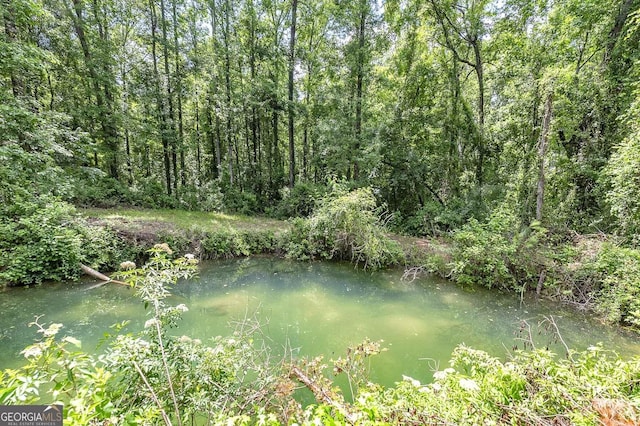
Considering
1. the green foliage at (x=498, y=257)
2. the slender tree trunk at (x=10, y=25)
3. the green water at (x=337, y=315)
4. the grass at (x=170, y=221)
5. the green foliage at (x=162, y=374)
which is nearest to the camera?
the green foliage at (x=162, y=374)

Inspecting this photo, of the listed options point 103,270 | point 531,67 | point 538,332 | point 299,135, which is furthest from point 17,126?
point 299,135

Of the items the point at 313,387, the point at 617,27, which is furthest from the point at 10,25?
the point at 617,27

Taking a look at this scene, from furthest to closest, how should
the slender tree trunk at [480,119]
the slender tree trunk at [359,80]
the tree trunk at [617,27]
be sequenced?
the slender tree trunk at [359,80] → the slender tree trunk at [480,119] → the tree trunk at [617,27]

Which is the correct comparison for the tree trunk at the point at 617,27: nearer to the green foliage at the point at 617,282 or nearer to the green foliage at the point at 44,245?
the green foliage at the point at 617,282

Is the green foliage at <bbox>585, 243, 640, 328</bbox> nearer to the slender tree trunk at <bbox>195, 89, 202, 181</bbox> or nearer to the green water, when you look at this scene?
the green water

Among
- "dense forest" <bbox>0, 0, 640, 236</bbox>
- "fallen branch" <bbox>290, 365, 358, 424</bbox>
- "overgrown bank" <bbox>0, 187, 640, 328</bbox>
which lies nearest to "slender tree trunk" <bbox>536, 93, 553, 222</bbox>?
"dense forest" <bbox>0, 0, 640, 236</bbox>

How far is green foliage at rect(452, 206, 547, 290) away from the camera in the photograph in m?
6.43

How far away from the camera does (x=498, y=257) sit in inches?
260

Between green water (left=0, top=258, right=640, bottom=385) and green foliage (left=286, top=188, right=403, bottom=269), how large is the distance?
105 cm

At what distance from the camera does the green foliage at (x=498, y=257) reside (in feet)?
21.1

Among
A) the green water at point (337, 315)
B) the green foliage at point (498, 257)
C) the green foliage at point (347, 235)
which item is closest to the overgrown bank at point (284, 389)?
the green water at point (337, 315)

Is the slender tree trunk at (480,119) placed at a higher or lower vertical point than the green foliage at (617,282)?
higher

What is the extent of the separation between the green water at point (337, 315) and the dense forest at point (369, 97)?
235cm

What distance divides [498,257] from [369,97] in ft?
29.4
